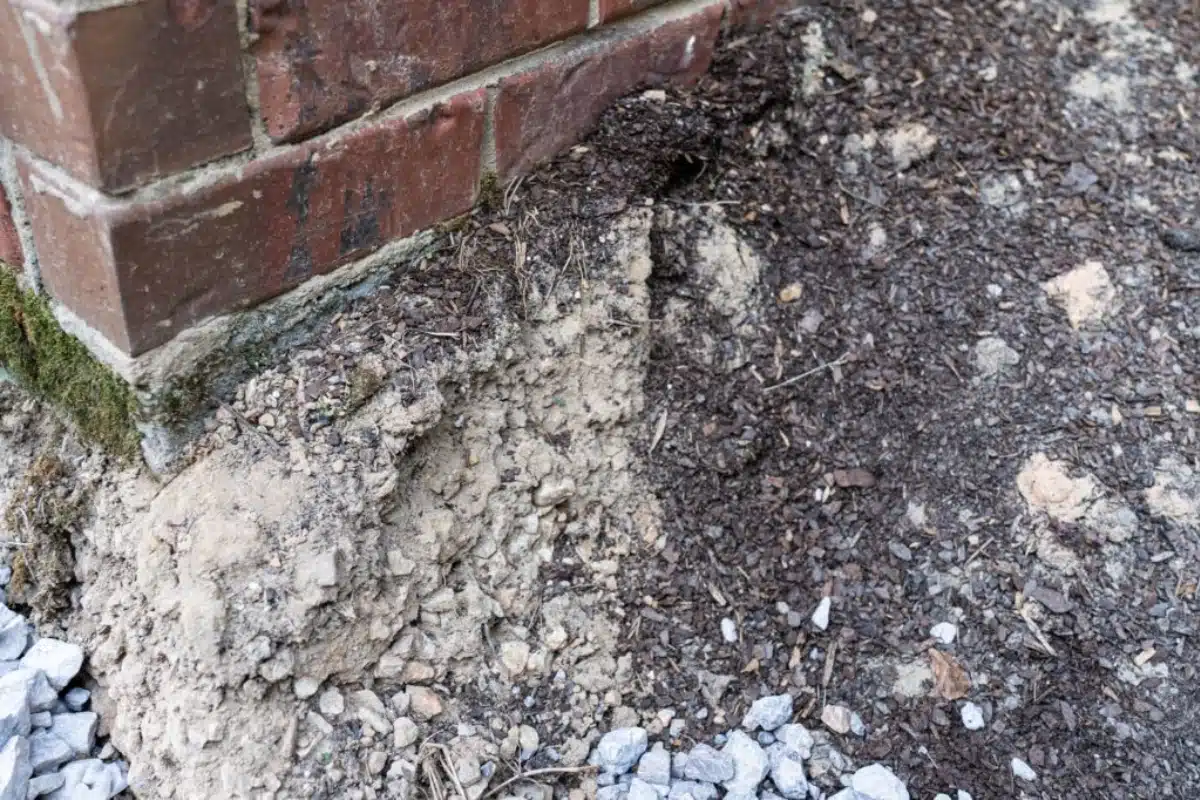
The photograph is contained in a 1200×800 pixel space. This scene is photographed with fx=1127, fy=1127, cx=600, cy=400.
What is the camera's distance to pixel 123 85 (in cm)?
103

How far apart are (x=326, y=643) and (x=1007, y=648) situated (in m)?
0.86

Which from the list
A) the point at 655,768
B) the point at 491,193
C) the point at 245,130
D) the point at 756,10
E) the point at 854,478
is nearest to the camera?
the point at 245,130

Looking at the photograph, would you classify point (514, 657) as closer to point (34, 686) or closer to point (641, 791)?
point (641, 791)

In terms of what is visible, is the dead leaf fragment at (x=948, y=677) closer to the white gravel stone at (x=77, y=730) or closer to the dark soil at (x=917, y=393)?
the dark soil at (x=917, y=393)

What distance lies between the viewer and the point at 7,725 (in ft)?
4.03

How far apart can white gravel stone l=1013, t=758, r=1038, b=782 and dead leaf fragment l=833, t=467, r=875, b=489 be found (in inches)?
15.7

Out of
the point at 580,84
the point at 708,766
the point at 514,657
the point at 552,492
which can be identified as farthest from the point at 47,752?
the point at 580,84

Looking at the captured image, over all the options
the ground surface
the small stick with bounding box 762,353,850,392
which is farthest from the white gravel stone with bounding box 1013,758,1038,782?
the small stick with bounding box 762,353,850,392

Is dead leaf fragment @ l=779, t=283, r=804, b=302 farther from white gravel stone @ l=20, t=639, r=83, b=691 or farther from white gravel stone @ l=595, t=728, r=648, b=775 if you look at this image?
white gravel stone @ l=20, t=639, r=83, b=691

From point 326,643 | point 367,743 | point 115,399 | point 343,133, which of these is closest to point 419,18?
point 343,133

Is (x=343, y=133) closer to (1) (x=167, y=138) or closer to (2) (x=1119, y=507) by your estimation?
(1) (x=167, y=138)

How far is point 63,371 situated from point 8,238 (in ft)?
0.53

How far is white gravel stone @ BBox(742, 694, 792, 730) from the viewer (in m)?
1.42

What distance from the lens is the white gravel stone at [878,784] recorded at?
1.35 m
